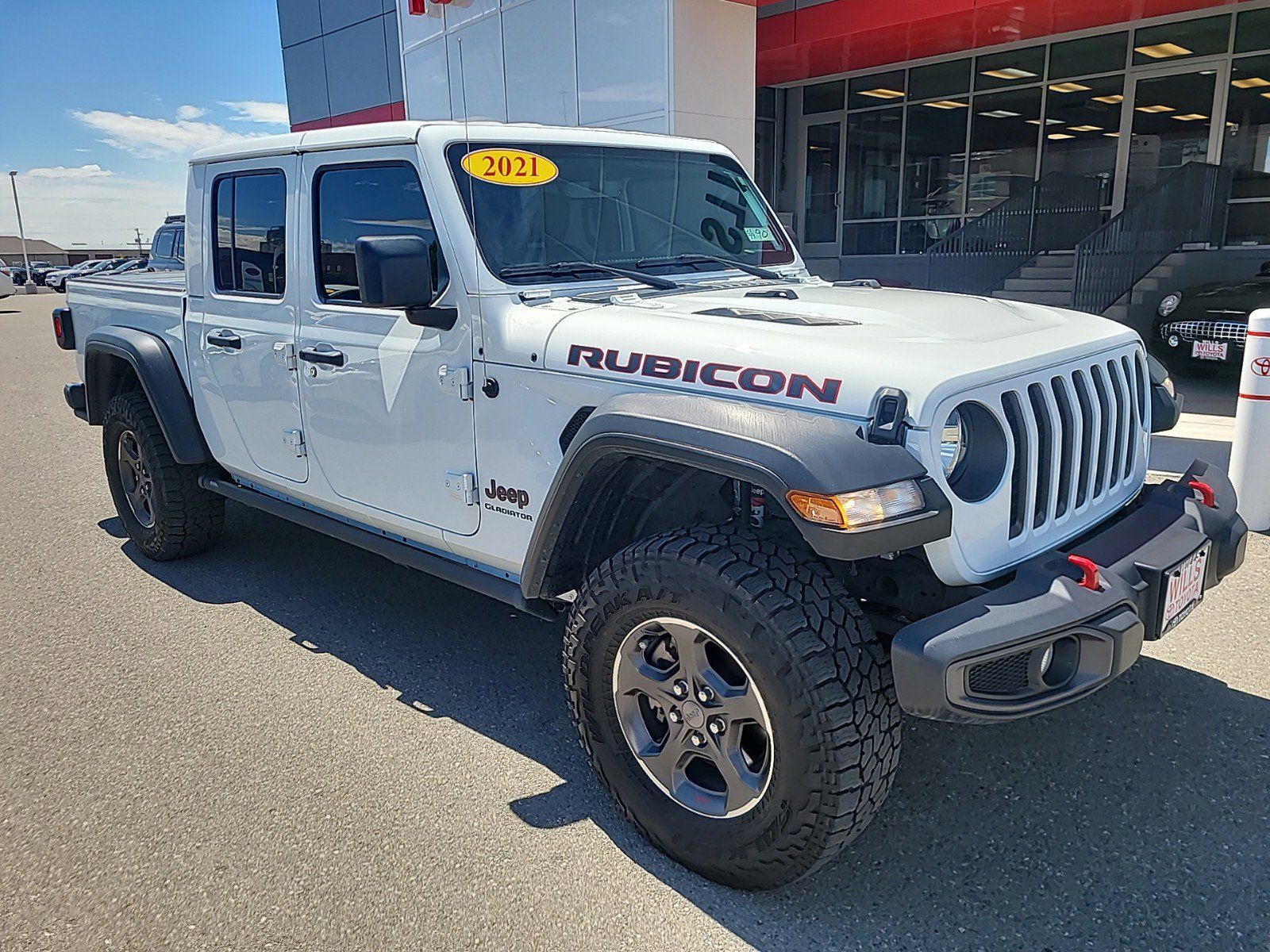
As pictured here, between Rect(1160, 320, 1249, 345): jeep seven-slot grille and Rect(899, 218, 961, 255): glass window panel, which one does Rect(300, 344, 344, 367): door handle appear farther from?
Rect(899, 218, 961, 255): glass window panel

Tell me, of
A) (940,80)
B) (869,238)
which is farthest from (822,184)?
(940,80)

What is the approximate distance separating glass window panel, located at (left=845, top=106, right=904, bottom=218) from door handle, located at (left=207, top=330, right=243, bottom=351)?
1495cm

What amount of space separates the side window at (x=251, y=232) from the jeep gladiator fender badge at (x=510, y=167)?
105cm

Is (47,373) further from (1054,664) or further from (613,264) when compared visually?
(1054,664)

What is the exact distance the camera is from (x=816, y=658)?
7.35 ft

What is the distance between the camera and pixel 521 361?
9.79 feet

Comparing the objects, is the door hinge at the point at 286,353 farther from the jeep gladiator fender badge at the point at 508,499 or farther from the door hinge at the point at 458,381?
the jeep gladiator fender badge at the point at 508,499

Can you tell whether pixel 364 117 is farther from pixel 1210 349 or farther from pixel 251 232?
pixel 251 232

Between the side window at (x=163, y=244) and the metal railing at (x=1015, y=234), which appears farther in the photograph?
the metal railing at (x=1015, y=234)

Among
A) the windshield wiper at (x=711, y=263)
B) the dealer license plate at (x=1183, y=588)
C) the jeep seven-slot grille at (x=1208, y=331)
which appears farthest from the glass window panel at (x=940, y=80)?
the dealer license plate at (x=1183, y=588)

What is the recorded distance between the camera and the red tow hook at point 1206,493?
9.95 feet

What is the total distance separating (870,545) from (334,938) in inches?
64.3

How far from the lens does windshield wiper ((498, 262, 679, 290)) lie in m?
3.21

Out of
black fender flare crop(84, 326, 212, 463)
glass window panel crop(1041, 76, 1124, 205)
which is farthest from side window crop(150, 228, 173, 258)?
glass window panel crop(1041, 76, 1124, 205)
